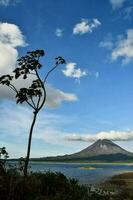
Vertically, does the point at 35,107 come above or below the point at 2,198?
above

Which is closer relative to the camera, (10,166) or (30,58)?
(10,166)

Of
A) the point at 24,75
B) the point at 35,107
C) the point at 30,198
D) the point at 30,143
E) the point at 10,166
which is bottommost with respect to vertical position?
the point at 30,198

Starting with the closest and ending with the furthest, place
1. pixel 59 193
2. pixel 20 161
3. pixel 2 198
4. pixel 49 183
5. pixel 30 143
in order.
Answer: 1. pixel 2 198
2. pixel 59 193
3. pixel 49 183
4. pixel 20 161
5. pixel 30 143

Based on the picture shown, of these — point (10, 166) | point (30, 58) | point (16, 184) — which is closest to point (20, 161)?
point (10, 166)

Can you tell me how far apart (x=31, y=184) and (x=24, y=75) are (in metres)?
13.8

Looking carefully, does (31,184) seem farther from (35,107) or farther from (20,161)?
(35,107)

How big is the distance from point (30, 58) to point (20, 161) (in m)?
12.2

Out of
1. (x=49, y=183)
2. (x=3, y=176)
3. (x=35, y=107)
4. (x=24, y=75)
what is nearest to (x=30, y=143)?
(x=35, y=107)

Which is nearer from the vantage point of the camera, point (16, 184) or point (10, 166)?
point (16, 184)

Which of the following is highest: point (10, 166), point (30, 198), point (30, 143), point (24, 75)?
point (24, 75)

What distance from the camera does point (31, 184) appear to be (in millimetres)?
24641

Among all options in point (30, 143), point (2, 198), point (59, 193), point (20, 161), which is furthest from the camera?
point (30, 143)

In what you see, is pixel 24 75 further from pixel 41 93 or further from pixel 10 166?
pixel 10 166

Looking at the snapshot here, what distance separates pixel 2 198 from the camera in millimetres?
22766
